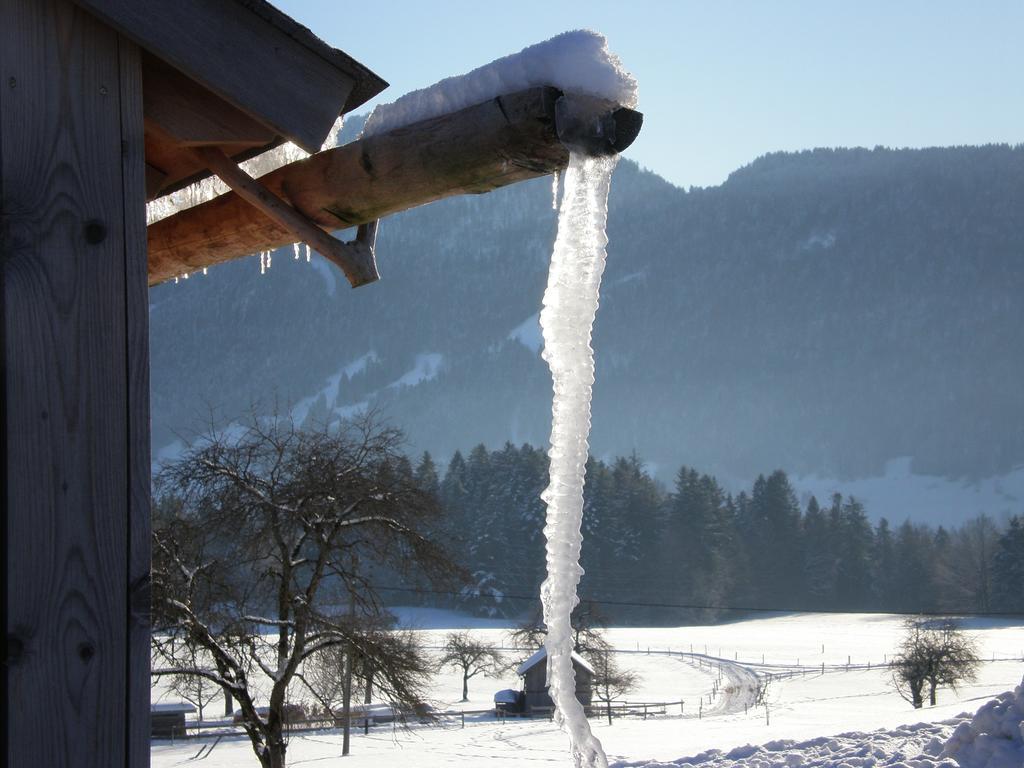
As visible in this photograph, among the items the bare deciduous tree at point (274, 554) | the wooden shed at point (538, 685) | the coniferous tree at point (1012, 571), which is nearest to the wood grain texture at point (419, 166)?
the bare deciduous tree at point (274, 554)

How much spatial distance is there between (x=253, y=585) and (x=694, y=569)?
79260 millimetres

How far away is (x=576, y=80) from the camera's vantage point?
7.29 feet

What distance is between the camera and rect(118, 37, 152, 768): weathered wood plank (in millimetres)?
1905

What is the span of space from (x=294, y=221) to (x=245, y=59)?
50 centimetres

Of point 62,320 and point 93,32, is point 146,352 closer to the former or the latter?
point 62,320

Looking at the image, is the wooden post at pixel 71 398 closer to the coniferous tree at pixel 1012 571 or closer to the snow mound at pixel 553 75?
the snow mound at pixel 553 75

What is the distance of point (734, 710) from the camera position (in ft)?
137

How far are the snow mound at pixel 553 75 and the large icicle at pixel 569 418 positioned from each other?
378 mm

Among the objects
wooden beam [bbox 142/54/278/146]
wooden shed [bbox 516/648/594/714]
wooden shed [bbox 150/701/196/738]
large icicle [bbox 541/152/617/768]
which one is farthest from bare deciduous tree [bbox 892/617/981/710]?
wooden beam [bbox 142/54/278/146]

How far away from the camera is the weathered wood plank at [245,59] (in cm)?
205

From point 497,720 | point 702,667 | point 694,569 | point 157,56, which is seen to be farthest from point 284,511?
point 694,569

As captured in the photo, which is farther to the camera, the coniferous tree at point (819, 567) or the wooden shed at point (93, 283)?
the coniferous tree at point (819, 567)

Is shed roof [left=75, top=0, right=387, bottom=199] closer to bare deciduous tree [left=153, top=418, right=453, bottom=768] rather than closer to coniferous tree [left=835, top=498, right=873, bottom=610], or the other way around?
bare deciduous tree [left=153, top=418, right=453, bottom=768]

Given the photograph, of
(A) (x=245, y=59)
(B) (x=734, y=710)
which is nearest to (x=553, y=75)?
(A) (x=245, y=59)
